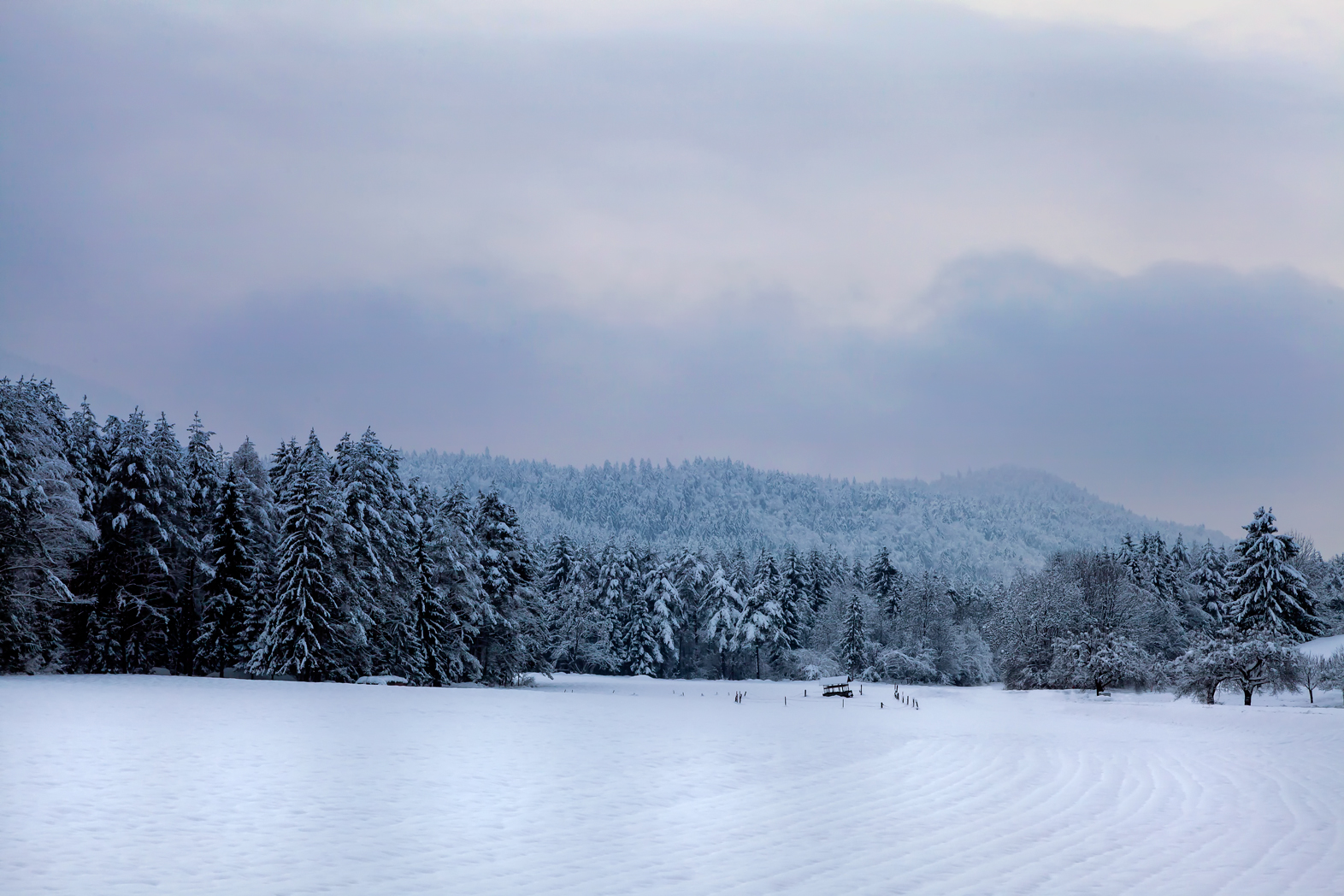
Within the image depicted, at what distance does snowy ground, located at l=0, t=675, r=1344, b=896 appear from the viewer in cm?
989

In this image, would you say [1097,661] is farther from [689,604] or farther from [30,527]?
[30,527]

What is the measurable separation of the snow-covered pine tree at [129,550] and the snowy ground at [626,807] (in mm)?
18154

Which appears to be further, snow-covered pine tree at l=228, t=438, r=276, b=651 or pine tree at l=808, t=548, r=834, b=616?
pine tree at l=808, t=548, r=834, b=616

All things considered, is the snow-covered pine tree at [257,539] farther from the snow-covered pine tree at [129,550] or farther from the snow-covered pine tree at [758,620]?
the snow-covered pine tree at [758,620]

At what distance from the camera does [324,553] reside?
45750mm

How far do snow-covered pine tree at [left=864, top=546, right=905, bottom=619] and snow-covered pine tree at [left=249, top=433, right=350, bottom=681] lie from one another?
2890 inches

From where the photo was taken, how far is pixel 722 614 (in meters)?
97.8

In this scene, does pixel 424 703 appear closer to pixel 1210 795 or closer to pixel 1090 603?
pixel 1210 795

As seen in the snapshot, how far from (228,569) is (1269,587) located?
64432mm

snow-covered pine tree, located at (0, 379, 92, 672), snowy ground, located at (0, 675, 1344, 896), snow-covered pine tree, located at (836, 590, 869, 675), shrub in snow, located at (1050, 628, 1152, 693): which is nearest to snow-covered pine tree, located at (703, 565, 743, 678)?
snow-covered pine tree, located at (836, 590, 869, 675)

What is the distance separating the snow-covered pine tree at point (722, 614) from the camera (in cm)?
9769

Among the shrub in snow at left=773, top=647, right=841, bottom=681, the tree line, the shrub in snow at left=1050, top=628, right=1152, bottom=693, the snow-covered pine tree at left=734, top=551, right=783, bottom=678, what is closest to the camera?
the tree line

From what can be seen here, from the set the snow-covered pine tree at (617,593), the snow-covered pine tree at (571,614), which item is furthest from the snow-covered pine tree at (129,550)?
the snow-covered pine tree at (617,593)

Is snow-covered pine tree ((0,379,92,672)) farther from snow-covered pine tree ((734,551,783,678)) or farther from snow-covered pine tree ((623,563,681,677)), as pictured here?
snow-covered pine tree ((734,551,783,678))
